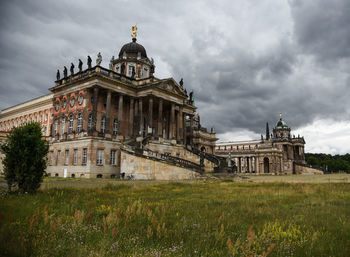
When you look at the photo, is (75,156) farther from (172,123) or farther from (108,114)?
(172,123)

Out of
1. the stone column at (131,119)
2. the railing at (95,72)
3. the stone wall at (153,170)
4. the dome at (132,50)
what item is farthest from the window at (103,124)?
the dome at (132,50)

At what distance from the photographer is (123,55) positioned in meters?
50.7

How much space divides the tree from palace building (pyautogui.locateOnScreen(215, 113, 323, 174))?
8104 cm

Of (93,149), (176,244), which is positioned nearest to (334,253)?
(176,244)

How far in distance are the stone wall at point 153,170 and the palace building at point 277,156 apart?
5904 centimetres

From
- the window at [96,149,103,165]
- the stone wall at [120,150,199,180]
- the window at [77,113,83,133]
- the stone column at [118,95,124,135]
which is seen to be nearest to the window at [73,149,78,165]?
the window at [77,113,83,133]

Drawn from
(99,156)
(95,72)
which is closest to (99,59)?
(95,72)

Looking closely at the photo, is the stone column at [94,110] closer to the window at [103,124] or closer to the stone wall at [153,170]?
the window at [103,124]

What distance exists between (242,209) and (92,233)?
491cm

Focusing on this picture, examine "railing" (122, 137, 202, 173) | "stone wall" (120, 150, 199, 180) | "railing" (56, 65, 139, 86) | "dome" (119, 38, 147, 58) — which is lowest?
"stone wall" (120, 150, 199, 180)

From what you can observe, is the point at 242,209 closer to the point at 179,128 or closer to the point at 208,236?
the point at 208,236

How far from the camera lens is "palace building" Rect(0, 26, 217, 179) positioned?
3312 cm

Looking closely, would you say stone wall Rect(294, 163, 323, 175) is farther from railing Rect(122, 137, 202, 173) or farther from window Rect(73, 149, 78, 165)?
window Rect(73, 149, 78, 165)

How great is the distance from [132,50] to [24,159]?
141 feet
